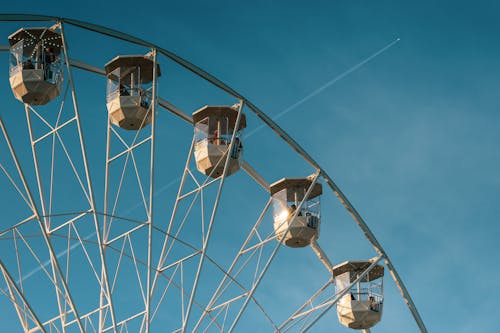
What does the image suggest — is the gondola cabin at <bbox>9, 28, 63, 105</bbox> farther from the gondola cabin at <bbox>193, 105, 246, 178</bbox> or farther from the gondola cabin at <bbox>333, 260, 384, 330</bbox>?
the gondola cabin at <bbox>333, 260, 384, 330</bbox>

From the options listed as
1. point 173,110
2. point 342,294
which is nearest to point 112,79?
point 173,110

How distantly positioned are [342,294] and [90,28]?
13.6m

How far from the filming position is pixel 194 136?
32812 millimetres

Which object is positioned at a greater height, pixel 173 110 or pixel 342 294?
pixel 173 110

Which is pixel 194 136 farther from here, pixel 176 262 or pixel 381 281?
pixel 381 281

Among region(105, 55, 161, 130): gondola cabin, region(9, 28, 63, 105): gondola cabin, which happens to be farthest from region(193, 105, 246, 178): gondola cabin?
region(9, 28, 63, 105): gondola cabin

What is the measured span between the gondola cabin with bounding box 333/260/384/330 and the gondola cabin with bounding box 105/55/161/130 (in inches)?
425

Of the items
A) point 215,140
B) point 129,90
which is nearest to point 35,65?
point 129,90

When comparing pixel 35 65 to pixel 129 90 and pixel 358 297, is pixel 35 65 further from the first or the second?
pixel 358 297

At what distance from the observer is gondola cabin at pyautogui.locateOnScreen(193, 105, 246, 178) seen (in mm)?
32469

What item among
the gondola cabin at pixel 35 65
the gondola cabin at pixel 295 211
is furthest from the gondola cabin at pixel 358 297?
the gondola cabin at pixel 35 65

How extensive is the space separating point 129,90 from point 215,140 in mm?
3232

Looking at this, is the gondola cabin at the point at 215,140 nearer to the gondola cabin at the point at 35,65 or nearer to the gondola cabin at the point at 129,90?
the gondola cabin at the point at 129,90

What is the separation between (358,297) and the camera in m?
37.9
